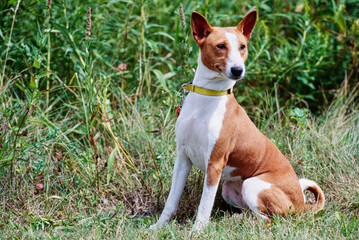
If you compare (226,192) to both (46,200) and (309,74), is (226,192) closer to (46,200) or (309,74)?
(46,200)

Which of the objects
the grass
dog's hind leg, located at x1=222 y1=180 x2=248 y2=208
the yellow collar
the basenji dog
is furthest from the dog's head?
dog's hind leg, located at x1=222 y1=180 x2=248 y2=208

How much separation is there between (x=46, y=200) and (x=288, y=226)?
6.37ft

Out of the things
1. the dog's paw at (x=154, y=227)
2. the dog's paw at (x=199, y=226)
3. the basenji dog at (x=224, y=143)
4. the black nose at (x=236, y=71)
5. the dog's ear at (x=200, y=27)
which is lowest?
the dog's paw at (x=154, y=227)

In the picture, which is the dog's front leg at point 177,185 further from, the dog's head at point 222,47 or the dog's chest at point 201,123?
the dog's head at point 222,47

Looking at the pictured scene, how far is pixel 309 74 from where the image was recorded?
5.64m

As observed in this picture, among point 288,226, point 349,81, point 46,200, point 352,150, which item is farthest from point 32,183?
point 349,81

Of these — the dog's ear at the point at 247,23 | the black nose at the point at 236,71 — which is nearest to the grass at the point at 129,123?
the dog's ear at the point at 247,23

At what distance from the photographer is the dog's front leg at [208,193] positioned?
3.38 metres

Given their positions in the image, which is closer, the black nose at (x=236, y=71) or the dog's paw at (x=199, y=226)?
the black nose at (x=236, y=71)

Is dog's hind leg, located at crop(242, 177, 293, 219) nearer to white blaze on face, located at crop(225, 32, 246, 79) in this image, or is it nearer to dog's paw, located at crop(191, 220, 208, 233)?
dog's paw, located at crop(191, 220, 208, 233)

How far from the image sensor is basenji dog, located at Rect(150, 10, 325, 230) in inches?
128

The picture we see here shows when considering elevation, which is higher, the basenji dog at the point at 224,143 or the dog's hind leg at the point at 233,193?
the basenji dog at the point at 224,143

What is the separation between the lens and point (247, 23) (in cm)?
344

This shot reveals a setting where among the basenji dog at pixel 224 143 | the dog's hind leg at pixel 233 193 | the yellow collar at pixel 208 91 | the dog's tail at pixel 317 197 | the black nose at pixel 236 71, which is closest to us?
the black nose at pixel 236 71
